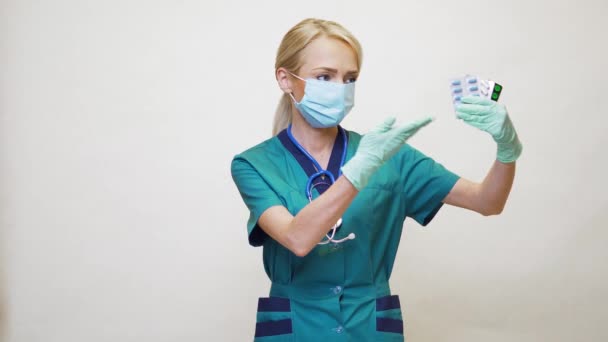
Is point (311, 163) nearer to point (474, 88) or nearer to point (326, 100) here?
point (326, 100)

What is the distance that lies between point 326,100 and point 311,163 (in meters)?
0.16

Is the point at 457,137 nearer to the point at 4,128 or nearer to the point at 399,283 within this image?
the point at 399,283

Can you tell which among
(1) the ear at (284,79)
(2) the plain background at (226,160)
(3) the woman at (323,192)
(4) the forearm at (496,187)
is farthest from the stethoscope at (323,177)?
(2) the plain background at (226,160)

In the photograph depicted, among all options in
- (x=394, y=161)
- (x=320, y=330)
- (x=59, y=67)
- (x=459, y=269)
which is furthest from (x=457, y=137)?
(x=59, y=67)

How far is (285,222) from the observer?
1.65 m

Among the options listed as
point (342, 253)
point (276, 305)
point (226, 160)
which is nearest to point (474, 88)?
point (342, 253)

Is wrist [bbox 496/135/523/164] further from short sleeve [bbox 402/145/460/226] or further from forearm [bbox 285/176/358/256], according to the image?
forearm [bbox 285/176/358/256]

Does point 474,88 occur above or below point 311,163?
above

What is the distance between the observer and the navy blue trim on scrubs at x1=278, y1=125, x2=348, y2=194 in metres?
1.81

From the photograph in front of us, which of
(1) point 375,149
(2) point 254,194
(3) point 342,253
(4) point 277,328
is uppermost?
(1) point 375,149

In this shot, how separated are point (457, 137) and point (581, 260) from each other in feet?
2.10

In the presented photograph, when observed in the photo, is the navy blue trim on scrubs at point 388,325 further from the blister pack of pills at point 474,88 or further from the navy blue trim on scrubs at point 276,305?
the blister pack of pills at point 474,88

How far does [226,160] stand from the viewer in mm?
2781

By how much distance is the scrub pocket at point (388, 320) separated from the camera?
1.74 meters
